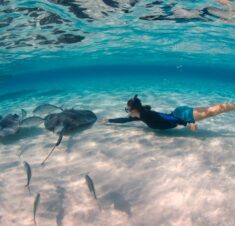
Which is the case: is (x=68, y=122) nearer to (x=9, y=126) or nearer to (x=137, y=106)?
(x=9, y=126)

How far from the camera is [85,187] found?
5371mm

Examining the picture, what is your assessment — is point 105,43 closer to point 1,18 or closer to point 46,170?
point 1,18

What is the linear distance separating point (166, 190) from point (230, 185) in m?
1.24

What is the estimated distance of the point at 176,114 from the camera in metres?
7.80

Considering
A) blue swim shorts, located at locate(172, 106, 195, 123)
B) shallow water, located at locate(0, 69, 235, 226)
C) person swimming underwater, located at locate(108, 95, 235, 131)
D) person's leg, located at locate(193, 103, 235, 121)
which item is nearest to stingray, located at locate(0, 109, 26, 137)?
shallow water, located at locate(0, 69, 235, 226)

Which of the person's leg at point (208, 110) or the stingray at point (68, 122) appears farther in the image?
the stingray at point (68, 122)

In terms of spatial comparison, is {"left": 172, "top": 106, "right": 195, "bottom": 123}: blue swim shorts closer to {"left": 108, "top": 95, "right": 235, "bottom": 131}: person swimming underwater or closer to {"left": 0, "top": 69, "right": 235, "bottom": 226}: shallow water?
{"left": 108, "top": 95, "right": 235, "bottom": 131}: person swimming underwater

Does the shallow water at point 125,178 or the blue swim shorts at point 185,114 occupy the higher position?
the blue swim shorts at point 185,114

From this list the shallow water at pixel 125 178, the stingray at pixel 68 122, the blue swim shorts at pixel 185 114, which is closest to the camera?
the shallow water at pixel 125 178

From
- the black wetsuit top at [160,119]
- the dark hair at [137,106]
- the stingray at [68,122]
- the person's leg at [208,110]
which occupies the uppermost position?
the dark hair at [137,106]

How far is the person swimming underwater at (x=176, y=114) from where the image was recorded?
25.1 ft

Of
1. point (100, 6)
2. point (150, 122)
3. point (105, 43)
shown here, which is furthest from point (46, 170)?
point (105, 43)

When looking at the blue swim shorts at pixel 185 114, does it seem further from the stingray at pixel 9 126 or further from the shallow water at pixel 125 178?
the stingray at pixel 9 126

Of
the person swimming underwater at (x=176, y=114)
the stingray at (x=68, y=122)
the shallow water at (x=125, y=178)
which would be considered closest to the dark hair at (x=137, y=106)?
the person swimming underwater at (x=176, y=114)
